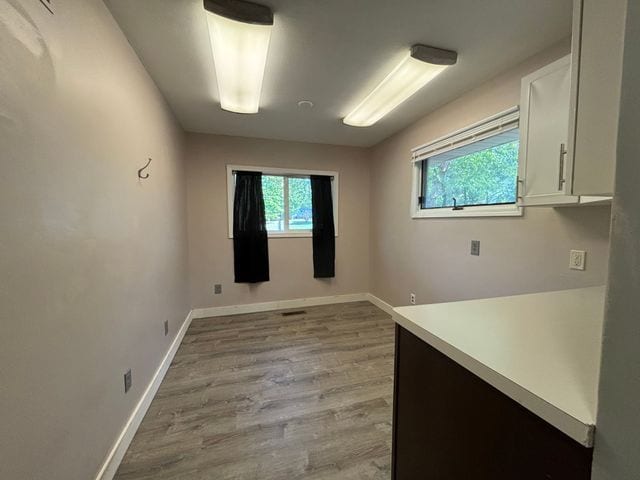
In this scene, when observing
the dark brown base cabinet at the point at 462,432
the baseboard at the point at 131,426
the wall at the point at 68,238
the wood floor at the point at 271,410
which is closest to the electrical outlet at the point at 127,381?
the wall at the point at 68,238

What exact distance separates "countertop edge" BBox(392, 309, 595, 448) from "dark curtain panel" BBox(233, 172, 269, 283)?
10.1 feet

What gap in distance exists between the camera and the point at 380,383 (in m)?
2.13

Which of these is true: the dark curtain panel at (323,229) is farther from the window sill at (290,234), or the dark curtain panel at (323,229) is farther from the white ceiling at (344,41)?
the white ceiling at (344,41)

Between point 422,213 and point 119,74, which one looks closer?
point 119,74

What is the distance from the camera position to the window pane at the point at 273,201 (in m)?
3.79

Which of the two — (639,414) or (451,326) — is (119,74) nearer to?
(451,326)

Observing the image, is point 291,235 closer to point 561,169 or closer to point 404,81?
point 404,81

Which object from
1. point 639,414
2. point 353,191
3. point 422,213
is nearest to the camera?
point 639,414

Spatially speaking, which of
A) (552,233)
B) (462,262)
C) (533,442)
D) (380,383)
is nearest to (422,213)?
(462,262)

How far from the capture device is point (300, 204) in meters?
3.96

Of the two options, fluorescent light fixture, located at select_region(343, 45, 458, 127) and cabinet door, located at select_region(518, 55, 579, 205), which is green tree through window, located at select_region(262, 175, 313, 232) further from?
cabinet door, located at select_region(518, 55, 579, 205)

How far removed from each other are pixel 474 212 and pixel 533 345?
1.81 meters

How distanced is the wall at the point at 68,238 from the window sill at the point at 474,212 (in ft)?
8.32

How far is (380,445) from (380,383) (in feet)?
1.93
